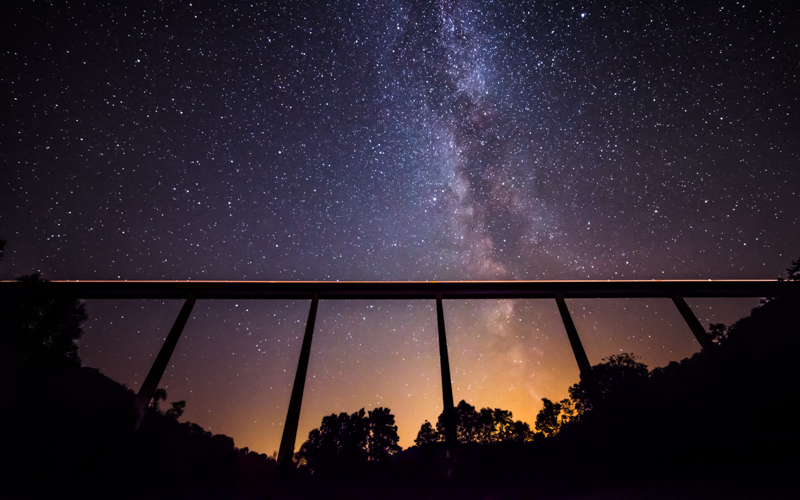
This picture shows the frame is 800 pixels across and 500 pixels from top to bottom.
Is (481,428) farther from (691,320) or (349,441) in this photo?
(691,320)

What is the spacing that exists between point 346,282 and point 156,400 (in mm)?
11131

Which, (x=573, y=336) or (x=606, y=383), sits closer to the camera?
(x=606, y=383)

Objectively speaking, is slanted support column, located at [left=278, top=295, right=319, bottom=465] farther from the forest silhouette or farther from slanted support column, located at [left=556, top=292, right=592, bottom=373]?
slanted support column, located at [left=556, top=292, right=592, bottom=373]

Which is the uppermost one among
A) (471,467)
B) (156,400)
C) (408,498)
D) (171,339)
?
(171,339)

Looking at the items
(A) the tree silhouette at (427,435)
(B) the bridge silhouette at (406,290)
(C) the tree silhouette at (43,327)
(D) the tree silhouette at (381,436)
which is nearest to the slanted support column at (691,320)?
(B) the bridge silhouette at (406,290)

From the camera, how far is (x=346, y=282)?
17031mm

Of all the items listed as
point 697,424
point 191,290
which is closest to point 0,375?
point 191,290

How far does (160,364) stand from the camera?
14938 mm

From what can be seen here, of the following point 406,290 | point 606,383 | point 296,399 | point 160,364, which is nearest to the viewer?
point 606,383

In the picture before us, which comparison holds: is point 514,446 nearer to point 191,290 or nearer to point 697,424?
point 697,424

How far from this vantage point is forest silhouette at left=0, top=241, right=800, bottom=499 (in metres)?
7.46

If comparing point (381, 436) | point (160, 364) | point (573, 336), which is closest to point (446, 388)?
point (381, 436)

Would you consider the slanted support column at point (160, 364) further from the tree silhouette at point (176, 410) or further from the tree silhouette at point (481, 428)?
the tree silhouette at point (481, 428)

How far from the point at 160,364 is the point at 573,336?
21.9 metres
